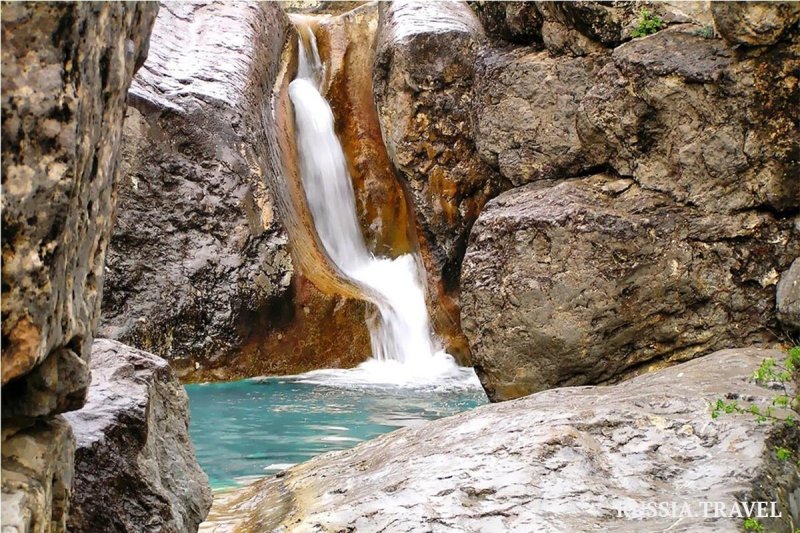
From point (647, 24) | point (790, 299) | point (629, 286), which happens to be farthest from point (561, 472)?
point (647, 24)

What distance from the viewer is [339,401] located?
809 cm

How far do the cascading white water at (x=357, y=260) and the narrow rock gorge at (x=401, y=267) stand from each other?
4 cm

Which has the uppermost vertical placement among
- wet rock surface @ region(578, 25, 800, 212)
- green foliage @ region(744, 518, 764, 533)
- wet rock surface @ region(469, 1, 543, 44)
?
wet rock surface @ region(469, 1, 543, 44)

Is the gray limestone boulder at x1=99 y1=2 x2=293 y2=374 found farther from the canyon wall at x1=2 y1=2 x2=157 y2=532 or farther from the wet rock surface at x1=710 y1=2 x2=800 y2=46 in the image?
the canyon wall at x1=2 y1=2 x2=157 y2=532

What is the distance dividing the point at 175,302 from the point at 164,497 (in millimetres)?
6090

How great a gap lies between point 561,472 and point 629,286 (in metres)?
3.11

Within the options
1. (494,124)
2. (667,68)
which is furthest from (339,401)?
(667,68)

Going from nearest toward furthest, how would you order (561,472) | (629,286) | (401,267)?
1. (561,472)
2. (629,286)
3. (401,267)

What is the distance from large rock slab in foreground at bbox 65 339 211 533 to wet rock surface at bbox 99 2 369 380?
5.31m

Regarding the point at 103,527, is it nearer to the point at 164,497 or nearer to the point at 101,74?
the point at 164,497

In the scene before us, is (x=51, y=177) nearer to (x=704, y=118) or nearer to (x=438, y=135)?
(x=704, y=118)

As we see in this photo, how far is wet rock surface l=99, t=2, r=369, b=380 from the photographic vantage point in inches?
359

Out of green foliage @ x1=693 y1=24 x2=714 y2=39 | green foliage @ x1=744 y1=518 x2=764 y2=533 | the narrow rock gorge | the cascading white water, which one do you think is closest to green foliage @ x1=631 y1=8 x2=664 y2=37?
the narrow rock gorge

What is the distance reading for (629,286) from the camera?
247 inches
